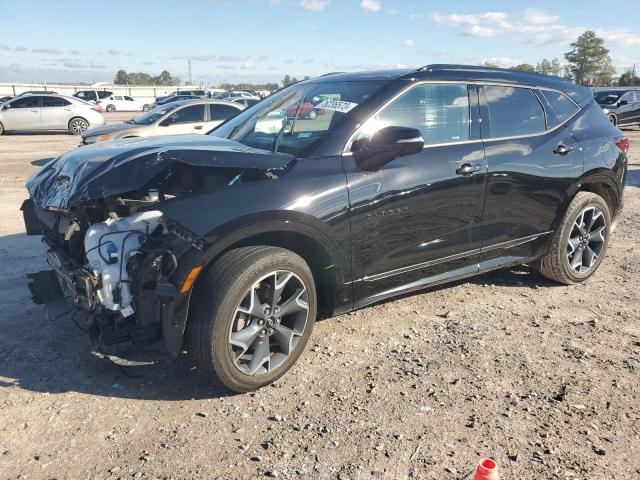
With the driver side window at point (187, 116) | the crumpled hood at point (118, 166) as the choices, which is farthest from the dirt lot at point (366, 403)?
the driver side window at point (187, 116)

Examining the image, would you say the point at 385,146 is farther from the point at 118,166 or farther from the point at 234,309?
the point at 118,166

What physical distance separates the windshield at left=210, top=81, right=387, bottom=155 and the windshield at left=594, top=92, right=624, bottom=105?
2045 cm

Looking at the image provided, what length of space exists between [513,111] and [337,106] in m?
1.59

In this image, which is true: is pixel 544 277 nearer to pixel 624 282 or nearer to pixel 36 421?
pixel 624 282

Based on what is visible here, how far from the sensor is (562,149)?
4.59 m

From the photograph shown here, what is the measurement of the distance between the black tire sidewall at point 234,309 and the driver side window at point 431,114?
991 mm

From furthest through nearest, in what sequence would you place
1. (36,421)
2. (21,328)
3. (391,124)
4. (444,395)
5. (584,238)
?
1. (584,238)
2. (21,328)
3. (391,124)
4. (444,395)
5. (36,421)

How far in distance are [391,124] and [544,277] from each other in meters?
2.49

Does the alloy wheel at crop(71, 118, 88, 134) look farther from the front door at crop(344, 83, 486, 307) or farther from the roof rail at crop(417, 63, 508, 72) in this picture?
the front door at crop(344, 83, 486, 307)

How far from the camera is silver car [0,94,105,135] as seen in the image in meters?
20.6

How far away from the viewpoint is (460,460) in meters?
2.67

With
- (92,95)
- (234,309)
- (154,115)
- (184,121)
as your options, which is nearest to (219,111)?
(184,121)

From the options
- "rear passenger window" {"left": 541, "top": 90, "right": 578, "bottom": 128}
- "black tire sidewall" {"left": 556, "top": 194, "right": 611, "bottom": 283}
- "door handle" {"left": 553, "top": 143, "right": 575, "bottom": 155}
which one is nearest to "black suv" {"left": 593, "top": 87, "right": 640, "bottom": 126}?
"black tire sidewall" {"left": 556, "top": 194, "right": 611, "bottom": 283}

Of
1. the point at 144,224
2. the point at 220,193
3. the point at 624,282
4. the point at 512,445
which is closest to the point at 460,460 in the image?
the point at 512,445
